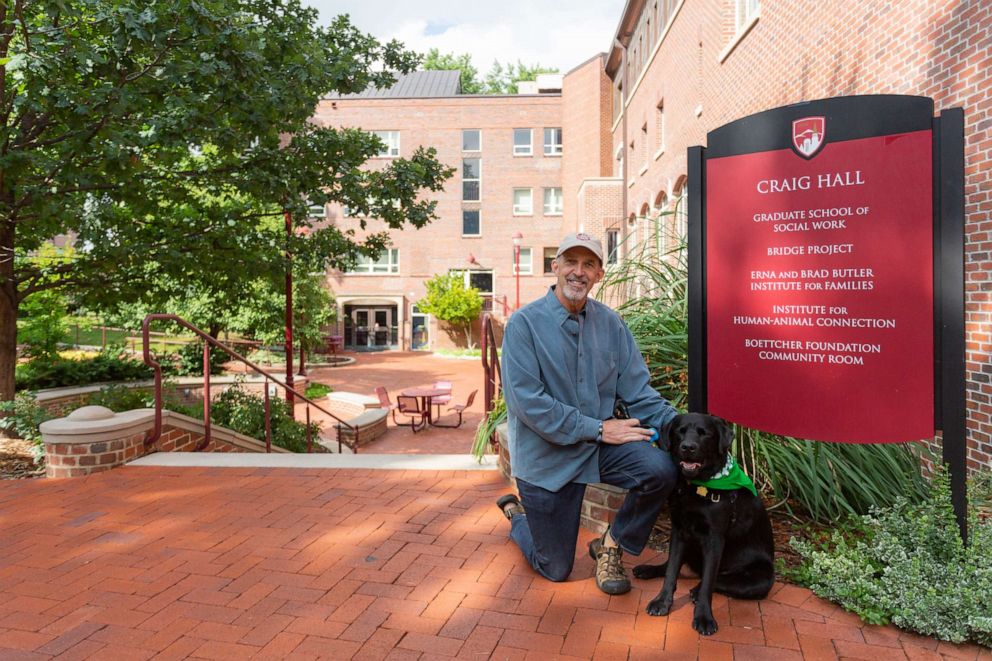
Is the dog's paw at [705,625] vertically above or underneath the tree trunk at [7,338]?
underneath

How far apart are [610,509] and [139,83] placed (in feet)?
16.8

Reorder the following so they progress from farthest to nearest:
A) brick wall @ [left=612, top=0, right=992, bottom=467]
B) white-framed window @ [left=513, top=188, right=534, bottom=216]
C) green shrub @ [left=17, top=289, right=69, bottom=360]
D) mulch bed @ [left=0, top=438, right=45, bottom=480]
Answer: white-framed window @ [left=513, top=188, right=534, bottom=216]
green shrub @ [left=17, top=289, right=69, bottom=360]
mulch bed @ [left=0, top=438, right=45, bottom=480]
brick wall @ [left=612, top=0, right=992, bottom=467]

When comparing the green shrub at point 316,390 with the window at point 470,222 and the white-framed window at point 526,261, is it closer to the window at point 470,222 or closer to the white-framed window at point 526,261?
the white-framed window at point 526,261

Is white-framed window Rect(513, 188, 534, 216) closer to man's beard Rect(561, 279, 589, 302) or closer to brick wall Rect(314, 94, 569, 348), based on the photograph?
brick wall Rect(314, 94, 569, 348)

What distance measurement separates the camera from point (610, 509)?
133 inches

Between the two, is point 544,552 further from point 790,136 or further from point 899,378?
point 790,136

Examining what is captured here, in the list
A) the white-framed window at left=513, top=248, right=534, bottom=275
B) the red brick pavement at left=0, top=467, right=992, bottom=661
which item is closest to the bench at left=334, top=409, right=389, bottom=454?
the red brick pavement at left=0, top=467, right=992, bottom=661

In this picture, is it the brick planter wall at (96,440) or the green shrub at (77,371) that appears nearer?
the brick planter wall at (96,440)

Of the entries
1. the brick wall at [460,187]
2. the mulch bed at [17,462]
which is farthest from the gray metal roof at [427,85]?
the mulch bed at [17,462]

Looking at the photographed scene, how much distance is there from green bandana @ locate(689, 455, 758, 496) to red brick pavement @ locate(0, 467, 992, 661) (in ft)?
1.79

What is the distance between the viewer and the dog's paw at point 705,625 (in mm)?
2426

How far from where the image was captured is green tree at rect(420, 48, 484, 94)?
5103cm

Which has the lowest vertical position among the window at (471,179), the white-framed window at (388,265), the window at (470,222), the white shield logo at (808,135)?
the white shield logo at (808,135)

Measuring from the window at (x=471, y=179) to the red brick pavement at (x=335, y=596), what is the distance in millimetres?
30551
